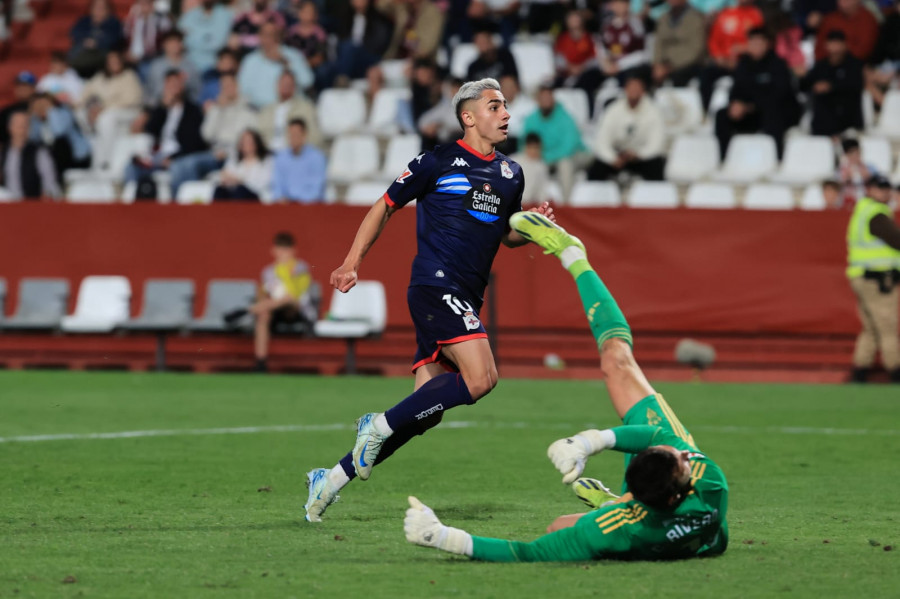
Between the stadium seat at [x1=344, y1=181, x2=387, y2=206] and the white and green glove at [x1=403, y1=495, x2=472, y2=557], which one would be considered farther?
the stadium seat at [x1=344, y1=181, x2=387, y2=206]

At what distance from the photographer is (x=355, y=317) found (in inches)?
773

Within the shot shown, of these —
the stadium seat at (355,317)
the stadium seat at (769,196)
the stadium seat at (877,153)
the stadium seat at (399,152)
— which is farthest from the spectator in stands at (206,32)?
the stadium seat at (877,153)

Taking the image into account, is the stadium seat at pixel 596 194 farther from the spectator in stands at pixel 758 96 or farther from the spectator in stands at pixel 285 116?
the spectator in stands at pixel 285 116

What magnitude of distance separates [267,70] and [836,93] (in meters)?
8.65

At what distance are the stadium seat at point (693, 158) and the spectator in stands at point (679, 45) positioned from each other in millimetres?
1310

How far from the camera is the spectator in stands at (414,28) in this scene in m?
23.1

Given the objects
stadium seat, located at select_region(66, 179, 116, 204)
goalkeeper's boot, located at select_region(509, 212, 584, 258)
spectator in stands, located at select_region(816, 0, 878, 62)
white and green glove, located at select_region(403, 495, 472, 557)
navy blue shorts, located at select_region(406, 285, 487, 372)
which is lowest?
stadium seat, located at select_region(66, 179, 116, 204)

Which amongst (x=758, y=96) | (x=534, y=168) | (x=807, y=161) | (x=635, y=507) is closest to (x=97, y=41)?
(x=534, y=168)

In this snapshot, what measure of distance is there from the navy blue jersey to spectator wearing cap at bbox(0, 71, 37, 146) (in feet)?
52.9

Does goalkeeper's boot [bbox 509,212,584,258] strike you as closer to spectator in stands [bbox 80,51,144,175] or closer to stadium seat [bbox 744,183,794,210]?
stadium seat [bbox 744,183,794,210]

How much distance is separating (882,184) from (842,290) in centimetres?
185

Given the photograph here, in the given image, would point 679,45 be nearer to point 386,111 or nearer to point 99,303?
point 386,111

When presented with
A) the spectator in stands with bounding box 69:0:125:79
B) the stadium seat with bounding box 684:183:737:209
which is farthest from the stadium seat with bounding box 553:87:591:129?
the spectator in stands with bounding box 69:0:125:79

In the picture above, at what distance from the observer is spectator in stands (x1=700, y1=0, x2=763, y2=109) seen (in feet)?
71.2
